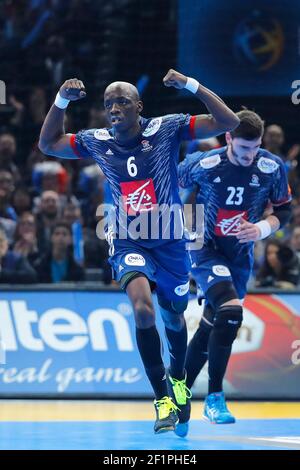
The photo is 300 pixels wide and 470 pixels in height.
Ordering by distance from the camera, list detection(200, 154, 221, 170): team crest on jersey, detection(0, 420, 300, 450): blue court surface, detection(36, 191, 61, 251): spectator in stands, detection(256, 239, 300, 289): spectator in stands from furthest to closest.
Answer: detection(36, 191, 61, 251): spectator in stands, detection(256, 239, 300, 289): spectator in stands, detection(200, 154, 221, 170): team crest on jersey, detection(0, 420, 300, 450): blue court surface

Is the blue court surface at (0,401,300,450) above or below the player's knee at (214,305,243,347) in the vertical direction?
below

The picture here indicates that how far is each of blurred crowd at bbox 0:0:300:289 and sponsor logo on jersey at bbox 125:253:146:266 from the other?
418 centimetres

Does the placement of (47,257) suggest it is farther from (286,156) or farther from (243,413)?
(286,156)

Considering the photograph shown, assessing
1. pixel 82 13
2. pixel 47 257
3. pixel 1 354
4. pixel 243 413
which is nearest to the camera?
pixel 243 413

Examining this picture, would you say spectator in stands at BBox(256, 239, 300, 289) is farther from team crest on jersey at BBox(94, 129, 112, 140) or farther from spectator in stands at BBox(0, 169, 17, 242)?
team crest on jersey at BBox(94, 129, 112, 140)

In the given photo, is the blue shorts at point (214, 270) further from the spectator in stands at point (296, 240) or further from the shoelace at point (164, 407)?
the spectator in stands at point (296, 240)

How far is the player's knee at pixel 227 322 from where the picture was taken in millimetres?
8023

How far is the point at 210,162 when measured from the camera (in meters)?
8.48

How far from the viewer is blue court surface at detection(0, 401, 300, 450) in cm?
711

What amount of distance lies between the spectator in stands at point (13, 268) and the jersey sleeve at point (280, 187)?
3.57 m

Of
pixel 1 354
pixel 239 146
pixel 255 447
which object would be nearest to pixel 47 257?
pixel 1 354

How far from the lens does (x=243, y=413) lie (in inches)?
377

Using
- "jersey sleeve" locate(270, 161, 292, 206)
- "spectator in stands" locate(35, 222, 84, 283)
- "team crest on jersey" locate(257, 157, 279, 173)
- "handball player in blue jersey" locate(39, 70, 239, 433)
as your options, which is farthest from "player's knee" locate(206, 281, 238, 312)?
"spectator in stands" locate(35, 222, 84, 283)

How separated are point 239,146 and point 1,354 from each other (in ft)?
11.9
